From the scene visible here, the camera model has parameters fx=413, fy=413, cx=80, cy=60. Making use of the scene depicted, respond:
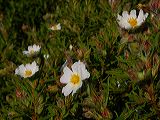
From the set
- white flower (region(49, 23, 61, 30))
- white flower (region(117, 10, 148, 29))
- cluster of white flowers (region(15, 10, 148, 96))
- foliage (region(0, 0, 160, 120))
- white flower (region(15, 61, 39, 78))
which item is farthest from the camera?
white flower (region(49, 23, 61, 30))

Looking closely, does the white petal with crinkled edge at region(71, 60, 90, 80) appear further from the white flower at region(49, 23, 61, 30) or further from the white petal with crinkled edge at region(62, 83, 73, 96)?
the white flower at region(49, 23, 61, 30)

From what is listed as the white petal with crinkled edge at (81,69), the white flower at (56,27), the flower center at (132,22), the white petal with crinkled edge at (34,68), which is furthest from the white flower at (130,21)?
the white flower at (56,27)

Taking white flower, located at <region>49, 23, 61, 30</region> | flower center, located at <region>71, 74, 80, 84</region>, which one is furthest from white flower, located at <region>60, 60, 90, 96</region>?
white flower, located at <region>49, 23, 61, 30</region>

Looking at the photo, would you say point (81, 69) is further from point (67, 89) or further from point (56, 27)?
point (56, 27)

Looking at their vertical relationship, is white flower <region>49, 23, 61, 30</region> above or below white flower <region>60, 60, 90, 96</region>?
below

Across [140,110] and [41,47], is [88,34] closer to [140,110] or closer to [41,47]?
[41,47]

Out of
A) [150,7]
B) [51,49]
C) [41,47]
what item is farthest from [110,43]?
[41,47]
